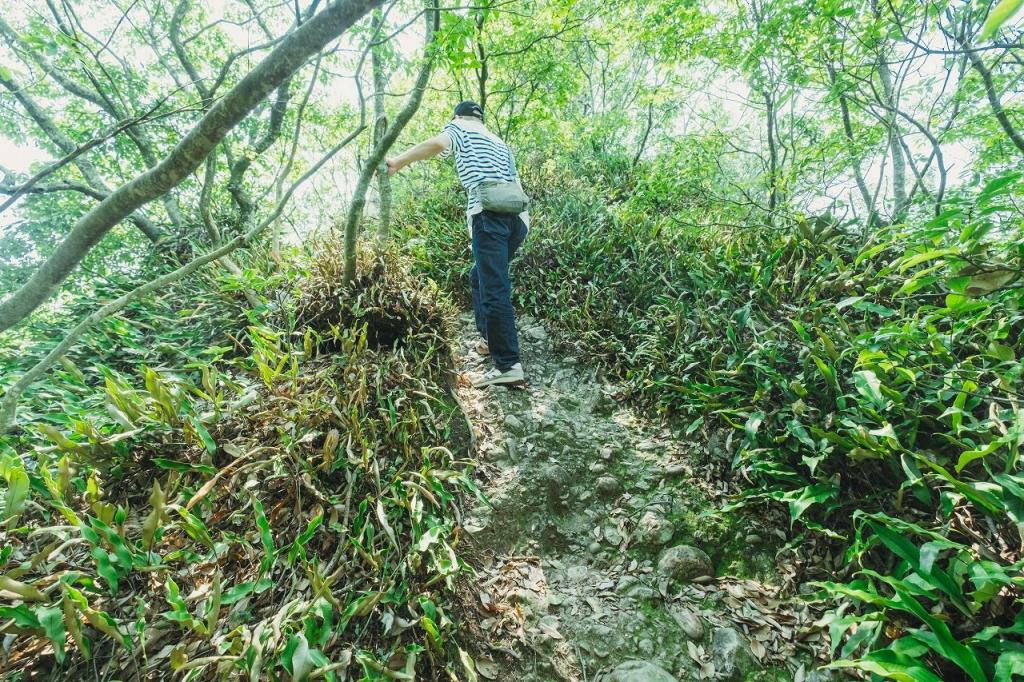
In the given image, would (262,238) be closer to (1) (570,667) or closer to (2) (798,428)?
(1) (570,667)

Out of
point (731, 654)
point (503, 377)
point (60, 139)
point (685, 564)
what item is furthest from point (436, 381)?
point (60, 139)

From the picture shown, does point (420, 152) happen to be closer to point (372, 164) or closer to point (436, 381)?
point (372, 164)

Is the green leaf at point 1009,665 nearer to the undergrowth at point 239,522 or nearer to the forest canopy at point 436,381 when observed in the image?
the forest canopy at point 436,381

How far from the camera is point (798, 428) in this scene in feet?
7.11

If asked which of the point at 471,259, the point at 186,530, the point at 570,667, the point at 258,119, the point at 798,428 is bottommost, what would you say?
the point at 570,667

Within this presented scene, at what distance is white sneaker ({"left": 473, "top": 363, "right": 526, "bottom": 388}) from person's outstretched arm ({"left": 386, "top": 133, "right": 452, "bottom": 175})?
5.55 feet

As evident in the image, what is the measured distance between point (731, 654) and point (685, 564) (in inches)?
15.9

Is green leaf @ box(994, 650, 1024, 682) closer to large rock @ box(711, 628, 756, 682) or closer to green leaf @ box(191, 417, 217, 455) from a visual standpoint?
large rock @ box(711, 628, 756, 682)

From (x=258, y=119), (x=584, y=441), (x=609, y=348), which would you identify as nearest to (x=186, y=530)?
(x=584, y=441)

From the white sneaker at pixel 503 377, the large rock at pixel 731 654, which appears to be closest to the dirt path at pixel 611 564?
the large rock at pixel 731 654

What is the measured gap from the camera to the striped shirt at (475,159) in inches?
116

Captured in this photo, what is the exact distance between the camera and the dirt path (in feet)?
5.95

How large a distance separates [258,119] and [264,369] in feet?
15.0

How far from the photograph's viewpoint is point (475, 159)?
2.95 metres
